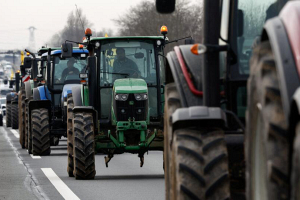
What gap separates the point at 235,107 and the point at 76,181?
823 centimetres

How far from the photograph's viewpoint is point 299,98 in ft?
13.6

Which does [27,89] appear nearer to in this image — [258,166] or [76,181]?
[76,181]

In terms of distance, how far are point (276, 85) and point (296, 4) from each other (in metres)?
0.50

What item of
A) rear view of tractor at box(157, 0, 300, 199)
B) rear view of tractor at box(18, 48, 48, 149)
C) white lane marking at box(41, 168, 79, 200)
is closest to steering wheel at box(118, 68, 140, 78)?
white lane marking at box(41, 168, 79, 200)

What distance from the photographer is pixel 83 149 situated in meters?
15.1

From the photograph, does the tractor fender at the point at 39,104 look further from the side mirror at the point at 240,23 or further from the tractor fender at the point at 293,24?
the tractor fender at the point at 293,24

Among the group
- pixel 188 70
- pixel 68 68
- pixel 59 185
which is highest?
pixel 68 68

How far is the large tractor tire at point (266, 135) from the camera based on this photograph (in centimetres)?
436

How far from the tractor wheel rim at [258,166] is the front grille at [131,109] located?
11115mm

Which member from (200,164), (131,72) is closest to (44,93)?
(131,72)

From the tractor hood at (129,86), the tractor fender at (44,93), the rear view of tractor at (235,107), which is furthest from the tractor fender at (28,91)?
the rear view of tractor at (235,107)

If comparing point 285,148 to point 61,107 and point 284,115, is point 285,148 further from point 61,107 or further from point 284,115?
point 61,107

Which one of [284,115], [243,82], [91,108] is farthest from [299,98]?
[91,108]

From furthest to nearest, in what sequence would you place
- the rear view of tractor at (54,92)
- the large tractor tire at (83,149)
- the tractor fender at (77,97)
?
the rear view of tractor at (54,92)
the tractor fender at (77,97)
the large tractor tire at (83,149)
